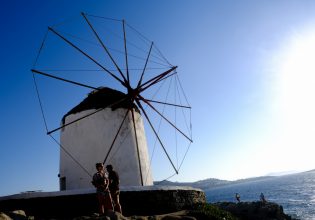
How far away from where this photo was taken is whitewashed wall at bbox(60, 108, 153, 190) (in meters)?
13.7

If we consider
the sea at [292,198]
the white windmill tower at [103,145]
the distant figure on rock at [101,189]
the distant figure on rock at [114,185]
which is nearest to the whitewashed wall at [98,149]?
the white windmill tower at [103,145]

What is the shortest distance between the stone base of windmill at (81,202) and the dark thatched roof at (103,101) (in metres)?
5.16

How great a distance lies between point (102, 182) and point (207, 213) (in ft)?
13.7

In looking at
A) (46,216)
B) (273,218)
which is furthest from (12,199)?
(273,218)

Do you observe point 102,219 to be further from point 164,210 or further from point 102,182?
point 164,210

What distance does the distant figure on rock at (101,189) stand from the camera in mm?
8445

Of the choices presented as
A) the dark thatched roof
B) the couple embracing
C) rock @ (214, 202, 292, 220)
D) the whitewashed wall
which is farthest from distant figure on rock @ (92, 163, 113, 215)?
rock @ (214, 202, 292, 220)

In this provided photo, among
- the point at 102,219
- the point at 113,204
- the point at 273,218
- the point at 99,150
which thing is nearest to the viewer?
the point at 102,219

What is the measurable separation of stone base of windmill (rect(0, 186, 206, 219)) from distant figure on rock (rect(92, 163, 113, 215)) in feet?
5.48

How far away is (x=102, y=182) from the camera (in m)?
8.49

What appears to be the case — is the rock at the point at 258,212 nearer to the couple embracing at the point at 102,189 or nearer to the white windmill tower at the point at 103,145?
the white windmill tower at the point at 103,145

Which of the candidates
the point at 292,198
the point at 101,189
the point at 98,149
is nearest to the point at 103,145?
the point at 98,149

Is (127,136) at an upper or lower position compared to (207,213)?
upper

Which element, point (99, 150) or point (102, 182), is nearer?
point (102, 182)
